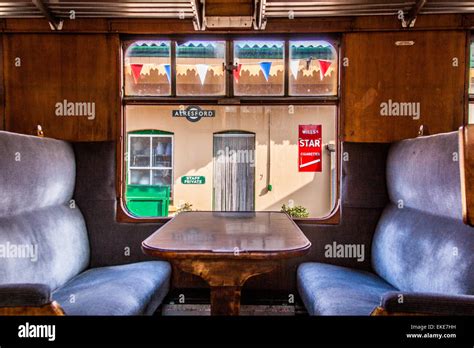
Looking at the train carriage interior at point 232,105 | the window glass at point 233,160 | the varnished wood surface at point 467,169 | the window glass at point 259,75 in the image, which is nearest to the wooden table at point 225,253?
the train carriage interior at point 232,105

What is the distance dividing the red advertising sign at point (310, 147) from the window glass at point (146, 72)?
113 inches

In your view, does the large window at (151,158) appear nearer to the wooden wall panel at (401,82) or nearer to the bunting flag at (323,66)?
the bunting flag at (323,66)

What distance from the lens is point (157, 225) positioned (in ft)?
11.7

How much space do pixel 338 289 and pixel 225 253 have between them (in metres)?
1.09

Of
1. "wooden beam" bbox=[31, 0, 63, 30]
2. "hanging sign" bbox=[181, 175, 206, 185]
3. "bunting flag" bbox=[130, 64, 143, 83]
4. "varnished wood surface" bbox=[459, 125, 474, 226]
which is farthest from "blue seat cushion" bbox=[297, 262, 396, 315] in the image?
"hanging sign" bbox=[181, 175, 206, 185]

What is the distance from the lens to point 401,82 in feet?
11.3

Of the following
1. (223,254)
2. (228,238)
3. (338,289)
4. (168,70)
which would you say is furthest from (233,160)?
(223,254)

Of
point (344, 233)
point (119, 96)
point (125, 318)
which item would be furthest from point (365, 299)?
point (119, 96)

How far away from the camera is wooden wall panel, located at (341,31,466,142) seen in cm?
340

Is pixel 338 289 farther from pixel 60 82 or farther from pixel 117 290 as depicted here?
pixel 60 82

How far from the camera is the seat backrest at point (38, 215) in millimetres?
2438

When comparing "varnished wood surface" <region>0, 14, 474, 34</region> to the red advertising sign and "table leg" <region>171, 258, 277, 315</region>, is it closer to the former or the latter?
"table leg" <region>171, 258, 277, 315</region>

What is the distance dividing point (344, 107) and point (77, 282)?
2490 mm

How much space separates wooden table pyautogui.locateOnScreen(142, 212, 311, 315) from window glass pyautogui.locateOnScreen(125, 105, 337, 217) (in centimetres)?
556
